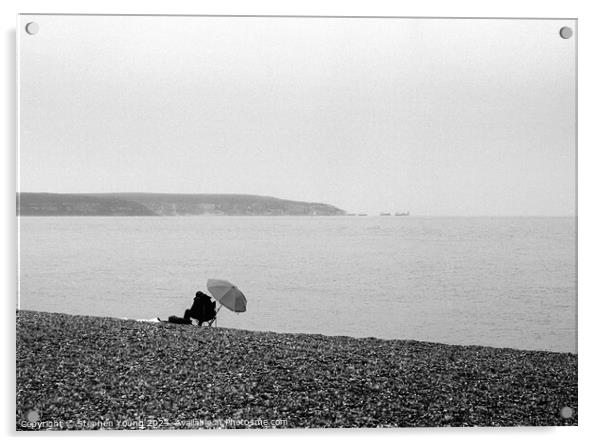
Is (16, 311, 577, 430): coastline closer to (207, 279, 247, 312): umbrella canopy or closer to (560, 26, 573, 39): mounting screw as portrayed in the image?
(207, 279, 247, 312): umbrella canopy

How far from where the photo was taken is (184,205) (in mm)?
7023

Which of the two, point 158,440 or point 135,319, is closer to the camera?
point 158,440

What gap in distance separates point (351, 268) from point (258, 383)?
138cm

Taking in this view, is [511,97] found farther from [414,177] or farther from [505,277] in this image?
[505,277]

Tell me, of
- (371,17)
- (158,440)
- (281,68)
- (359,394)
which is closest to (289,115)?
(281,68)

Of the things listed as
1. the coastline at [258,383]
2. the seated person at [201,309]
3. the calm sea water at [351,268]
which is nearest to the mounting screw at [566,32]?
the calm sea water at [351,268]

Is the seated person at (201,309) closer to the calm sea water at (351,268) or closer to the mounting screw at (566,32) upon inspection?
the calm sea water at (351,268)

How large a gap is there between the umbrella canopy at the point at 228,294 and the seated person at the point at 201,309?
0.09 m

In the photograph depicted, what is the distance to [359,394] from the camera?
6660mm

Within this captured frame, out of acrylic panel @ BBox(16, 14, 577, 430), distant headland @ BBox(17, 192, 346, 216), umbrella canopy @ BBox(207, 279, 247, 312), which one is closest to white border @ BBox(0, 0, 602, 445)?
acrylic panel @ BBox(16, 14, 577, 430)

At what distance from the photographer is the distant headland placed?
22.8 ft

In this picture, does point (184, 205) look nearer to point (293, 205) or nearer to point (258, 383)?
point (293, 205)
